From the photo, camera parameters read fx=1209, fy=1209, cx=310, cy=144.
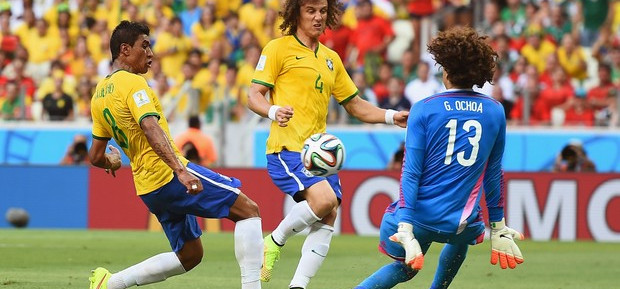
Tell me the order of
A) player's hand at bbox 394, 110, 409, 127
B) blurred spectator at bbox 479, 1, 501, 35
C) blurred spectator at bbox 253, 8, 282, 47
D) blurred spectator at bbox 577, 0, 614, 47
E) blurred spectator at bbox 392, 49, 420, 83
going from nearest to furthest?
player's hand at bbox 394, 110, 409, 127 < blurred spectator at bbox 392, 49, 420, 83 < blurred spectator at bbox 577, 0, 614, 47 < blurred spectator at bbox 479, 1, 501, 35 < blurred spectator at bbox 253, 8, 282, 47

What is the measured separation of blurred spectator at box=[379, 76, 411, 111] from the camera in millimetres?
18703

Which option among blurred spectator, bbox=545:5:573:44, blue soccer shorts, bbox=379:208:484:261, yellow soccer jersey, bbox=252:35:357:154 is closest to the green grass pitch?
yellow soccer jersey, bbox=252:35:357:154

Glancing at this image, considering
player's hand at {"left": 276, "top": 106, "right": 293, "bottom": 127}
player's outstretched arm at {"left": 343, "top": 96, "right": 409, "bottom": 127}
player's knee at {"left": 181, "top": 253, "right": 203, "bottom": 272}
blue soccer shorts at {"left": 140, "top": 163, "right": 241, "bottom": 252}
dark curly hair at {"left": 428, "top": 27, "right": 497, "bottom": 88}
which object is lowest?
player's knee at {"left": 181, "top": 253, "right": 203, "bottom": 272}

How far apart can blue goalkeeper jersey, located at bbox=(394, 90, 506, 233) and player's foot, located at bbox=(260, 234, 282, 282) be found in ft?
7.02

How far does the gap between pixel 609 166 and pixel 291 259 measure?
23.1 ft

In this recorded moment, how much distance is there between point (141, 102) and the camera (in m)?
7.91

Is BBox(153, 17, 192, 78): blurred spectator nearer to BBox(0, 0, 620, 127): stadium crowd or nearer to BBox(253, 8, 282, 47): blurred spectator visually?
BBox(0, 0, 620, 127): stadium crowd

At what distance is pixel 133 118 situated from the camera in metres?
8.09

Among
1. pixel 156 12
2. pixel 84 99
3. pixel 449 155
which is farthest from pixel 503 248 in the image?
pixel 156 12

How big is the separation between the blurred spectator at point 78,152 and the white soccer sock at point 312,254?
445 inches

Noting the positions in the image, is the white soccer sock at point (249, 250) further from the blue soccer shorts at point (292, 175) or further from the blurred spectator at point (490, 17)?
the blurred spectator at point (490, 17)

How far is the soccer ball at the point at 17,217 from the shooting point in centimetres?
1958

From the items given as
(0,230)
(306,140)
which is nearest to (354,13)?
(0,230)

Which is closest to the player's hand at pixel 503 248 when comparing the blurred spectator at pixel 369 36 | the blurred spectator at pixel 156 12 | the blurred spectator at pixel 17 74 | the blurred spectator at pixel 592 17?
the blurred spectator at pixel 369 36
